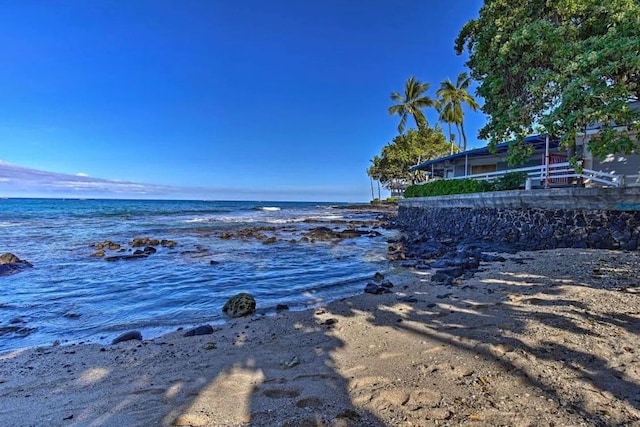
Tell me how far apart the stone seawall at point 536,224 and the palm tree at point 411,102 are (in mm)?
26304

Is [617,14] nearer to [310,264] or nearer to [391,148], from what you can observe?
[310,264]

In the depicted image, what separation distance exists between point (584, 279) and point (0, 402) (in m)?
8.33

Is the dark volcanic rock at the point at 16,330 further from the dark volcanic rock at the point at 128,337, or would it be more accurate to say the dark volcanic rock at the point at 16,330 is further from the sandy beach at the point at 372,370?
the dark volcanic rock at the point at 128,337

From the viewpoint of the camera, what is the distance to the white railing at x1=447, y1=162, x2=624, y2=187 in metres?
10.2

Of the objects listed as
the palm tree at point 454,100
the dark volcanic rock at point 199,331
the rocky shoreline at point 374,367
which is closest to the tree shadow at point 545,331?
the rocky shoreline at point 374,367

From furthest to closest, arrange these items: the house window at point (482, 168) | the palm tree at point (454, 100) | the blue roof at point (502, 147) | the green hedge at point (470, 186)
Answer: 1. the palm tree at point (454, 100)
2. the house window at point (482, 168)
3. the blue roof at point (502, 147)
4. the green hedge at point (470, 186)

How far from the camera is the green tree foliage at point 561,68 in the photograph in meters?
5.98

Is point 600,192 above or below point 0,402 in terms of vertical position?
above

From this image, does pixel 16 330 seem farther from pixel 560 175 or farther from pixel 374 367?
pixel 560 175

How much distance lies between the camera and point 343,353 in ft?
13.6

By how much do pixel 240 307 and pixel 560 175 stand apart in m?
12.5

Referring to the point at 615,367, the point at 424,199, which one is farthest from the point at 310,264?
the point at 424,199

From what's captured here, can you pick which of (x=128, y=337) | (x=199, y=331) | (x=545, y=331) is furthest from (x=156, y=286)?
(x=545, y=331)

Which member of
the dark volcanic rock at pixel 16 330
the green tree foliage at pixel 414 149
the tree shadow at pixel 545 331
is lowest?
A: the dark volcanic rock at pixel 16 330
